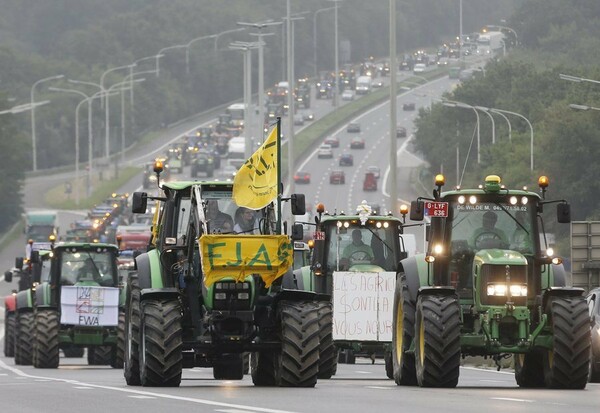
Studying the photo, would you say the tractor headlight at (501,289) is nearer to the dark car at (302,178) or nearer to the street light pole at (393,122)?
the street light pole at (393,122)

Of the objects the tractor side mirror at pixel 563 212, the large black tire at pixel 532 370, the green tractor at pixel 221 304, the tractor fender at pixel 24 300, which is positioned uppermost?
the tractor side mirror at pixel 563 212

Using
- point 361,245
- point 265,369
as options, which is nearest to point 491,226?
point 265,369

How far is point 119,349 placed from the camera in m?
38.7

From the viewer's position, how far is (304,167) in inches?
6654

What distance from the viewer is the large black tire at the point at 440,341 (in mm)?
24406

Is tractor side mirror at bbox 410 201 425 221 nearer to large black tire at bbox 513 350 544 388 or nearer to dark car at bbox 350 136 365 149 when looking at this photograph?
large black tire at bbox 513 350 544 388

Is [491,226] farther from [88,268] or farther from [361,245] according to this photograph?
[88,268]

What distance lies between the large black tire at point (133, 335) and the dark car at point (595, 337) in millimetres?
7219

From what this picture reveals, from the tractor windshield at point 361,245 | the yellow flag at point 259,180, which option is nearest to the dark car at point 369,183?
the tractor windshield at point 361,245

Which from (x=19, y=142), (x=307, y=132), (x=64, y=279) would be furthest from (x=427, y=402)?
(x=307, y=132)

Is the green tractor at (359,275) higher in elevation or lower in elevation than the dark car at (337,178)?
lower

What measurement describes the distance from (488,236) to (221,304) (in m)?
3.46

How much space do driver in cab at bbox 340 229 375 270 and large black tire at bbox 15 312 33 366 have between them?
7.98 metres

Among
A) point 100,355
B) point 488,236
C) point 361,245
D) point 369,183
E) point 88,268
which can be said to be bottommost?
point 100,355
